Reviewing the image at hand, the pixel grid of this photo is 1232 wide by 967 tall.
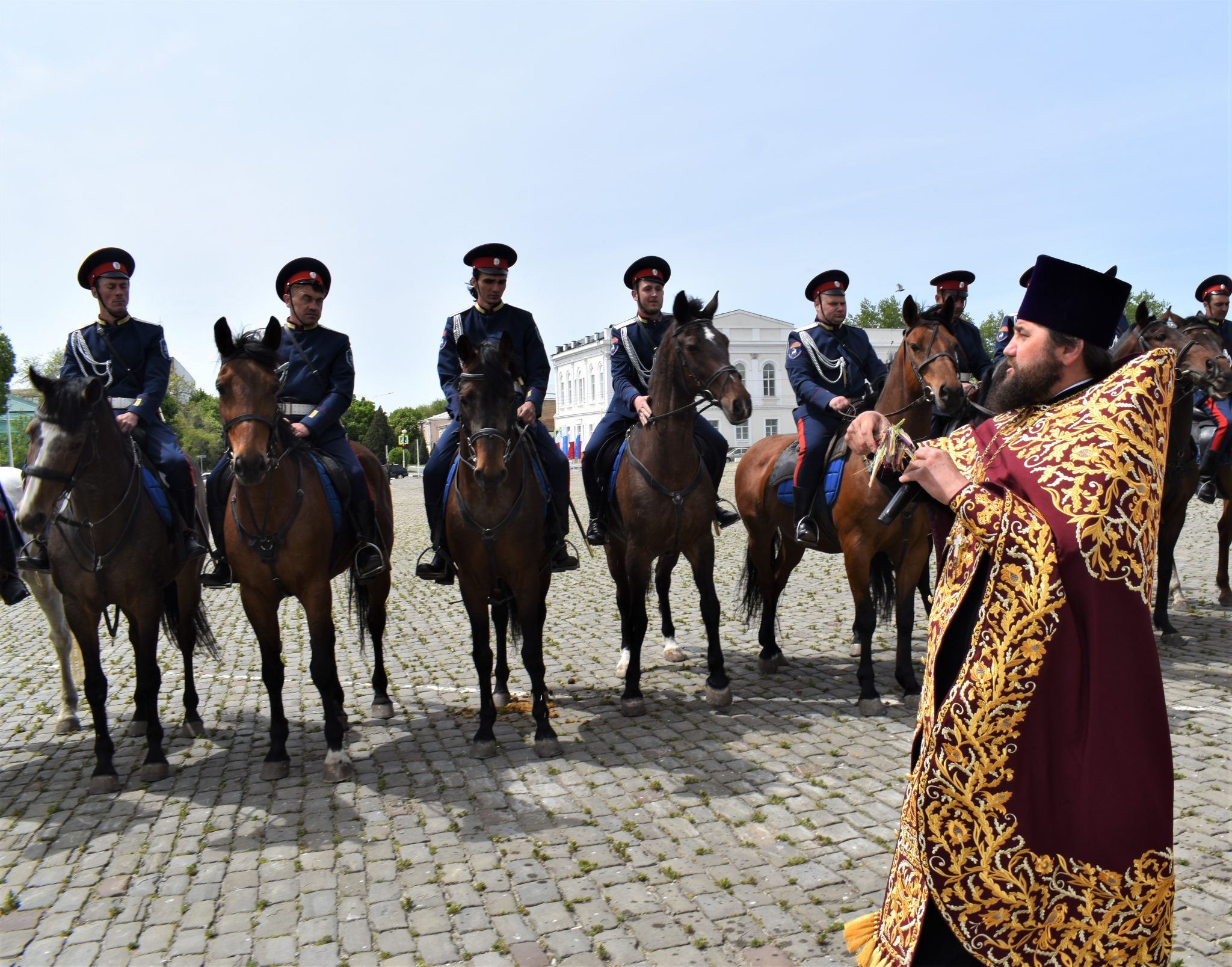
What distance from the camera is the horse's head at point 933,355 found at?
22.1ft

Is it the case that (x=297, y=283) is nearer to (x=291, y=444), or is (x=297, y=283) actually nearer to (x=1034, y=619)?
(x=291, y=444)

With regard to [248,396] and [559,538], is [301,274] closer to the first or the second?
[248,396]

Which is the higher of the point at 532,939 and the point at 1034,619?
the point at 1034,619

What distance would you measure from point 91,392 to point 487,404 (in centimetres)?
263

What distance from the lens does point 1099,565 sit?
2.54m

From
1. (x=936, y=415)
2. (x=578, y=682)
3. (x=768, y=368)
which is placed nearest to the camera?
(x=578, y=682)

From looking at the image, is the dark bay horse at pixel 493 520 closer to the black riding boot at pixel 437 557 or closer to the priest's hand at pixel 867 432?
the black riding boot at pixel 437 557

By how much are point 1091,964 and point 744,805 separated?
9.94ft

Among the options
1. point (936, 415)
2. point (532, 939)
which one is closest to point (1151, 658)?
point (532, 939)

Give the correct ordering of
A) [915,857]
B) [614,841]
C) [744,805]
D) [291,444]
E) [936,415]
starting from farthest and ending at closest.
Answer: [936,415], [291,444], [744,805], [614,841], [915,857]

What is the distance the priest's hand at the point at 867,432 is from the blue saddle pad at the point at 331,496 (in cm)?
468

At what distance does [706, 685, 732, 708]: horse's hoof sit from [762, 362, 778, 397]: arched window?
290 ft

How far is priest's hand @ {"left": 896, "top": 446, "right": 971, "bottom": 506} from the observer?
282 cm

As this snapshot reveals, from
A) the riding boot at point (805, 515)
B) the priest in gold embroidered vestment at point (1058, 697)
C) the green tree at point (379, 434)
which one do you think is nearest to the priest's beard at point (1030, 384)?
the priest in gold embroidered vestment at point (1058, 697)
